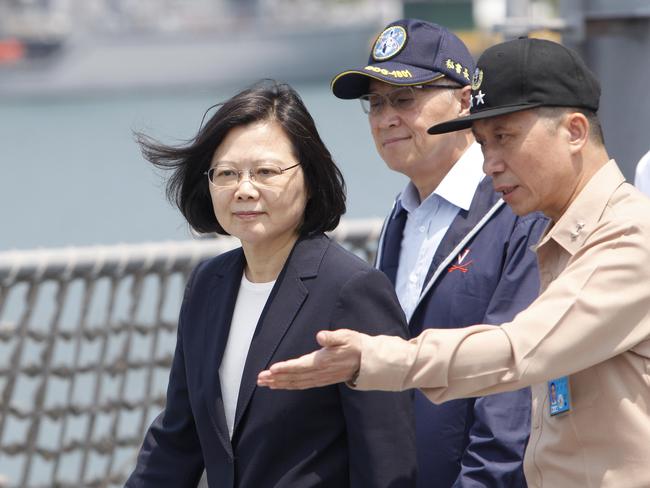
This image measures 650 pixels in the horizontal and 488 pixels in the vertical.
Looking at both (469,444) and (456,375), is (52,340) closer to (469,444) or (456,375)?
(469,444)

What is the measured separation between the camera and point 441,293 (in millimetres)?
2941

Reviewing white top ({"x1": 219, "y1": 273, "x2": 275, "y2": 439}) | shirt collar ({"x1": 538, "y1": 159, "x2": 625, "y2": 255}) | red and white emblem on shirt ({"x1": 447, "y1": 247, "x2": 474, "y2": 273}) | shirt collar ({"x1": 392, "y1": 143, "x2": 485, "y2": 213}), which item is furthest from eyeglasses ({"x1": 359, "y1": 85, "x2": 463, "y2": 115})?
shirt collar ({"x1": 538, "y1": 159, "x2": 625, "y2": 255})

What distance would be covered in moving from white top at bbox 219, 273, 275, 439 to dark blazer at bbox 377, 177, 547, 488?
43 centimetres

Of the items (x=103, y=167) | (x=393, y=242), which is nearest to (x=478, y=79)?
(x=393, y=242)

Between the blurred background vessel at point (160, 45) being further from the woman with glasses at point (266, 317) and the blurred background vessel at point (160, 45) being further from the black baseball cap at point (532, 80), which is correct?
the black baseball cap at point (532, 80)

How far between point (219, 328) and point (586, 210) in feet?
3.08

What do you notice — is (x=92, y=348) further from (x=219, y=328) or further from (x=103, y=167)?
(x=103, y=167)

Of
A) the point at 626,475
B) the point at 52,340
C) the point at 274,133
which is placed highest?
the point at 274,133

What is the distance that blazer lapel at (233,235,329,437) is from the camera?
2.65 m

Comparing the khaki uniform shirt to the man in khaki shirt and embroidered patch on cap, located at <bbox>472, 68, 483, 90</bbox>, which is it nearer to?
the man in khaki shirt

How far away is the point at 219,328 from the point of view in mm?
2775

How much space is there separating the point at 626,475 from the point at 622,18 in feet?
10.3

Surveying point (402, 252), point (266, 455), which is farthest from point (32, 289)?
point (266, 455)

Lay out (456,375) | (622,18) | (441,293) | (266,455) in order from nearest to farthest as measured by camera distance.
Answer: (456,375) < (266,455) < (441,293) < (622,18)
